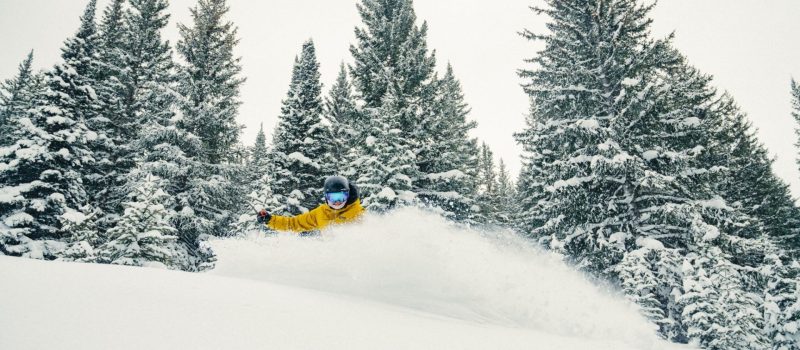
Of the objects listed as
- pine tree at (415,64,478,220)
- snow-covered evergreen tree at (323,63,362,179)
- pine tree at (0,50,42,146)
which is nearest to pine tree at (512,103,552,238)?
pine tree at (415,64,478,220)

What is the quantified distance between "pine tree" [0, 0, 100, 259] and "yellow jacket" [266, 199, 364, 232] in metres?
10.9

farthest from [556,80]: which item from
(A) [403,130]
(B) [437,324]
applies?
(B) [437,324]

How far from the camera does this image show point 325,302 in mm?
2893

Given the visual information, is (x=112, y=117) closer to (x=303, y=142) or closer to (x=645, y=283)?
(x=303, y=142)

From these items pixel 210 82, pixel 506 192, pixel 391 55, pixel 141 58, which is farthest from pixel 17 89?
pixel 506 192

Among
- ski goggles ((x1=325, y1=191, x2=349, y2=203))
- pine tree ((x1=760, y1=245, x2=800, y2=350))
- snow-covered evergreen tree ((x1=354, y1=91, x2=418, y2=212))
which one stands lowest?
pine tree ((x1=760, y1=245, x2=800, y2=350))

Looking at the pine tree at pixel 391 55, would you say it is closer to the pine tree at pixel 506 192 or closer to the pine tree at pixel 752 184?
A: the pine tree at pixel 752 184

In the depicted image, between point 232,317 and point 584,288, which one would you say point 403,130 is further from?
point 232,317

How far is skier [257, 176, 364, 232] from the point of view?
21.6 ft

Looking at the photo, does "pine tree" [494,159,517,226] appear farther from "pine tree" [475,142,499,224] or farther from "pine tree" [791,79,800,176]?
"pine tree" [791,79,800,176]

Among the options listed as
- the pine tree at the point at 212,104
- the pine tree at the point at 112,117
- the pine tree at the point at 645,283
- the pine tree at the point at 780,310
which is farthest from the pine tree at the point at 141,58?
the pine tree at the point at 780,310

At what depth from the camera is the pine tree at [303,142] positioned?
70.5 feet

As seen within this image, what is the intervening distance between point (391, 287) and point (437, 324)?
207 centimetres

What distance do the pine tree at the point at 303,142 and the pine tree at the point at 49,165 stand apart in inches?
324
